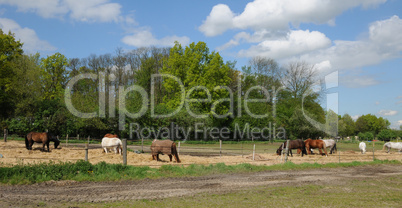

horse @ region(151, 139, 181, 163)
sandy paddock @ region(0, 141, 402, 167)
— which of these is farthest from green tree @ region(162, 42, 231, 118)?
horse @ region(151, 139, 181, 163)

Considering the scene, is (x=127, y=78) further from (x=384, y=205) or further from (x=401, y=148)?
(x=384, y=205)

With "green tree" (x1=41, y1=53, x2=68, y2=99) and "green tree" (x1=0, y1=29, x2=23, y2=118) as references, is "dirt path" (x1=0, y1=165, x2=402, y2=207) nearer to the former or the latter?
"green tree" (x1=0, y1=29, x2=23, y2=118)

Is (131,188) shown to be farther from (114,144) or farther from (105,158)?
(114,144)

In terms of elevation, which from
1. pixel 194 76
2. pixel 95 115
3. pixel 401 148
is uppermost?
pixel 194 76

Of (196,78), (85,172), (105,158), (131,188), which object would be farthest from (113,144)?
(196,78)

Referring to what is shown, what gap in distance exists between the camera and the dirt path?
9.15 m

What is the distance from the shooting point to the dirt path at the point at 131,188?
9.15 metres

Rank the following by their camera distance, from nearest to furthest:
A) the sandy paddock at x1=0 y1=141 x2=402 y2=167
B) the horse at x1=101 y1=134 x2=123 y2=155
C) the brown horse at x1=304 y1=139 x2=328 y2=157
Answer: the sandy paddock at x1=0 y1=141 x2=402 y2=167
the horse at x1=101 y1=134 x2=123 y2=155
the brown horse at x1=304 y1=139 x2=328 y2=157

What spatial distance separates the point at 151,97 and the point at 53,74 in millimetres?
16232

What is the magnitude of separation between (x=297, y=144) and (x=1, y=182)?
23503mm

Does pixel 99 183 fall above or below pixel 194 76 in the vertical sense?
below

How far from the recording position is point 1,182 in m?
11.1

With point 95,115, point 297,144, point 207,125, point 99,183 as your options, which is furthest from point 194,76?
point 99,183

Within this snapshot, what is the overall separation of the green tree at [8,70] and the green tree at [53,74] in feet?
17.1
